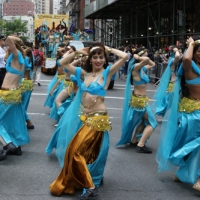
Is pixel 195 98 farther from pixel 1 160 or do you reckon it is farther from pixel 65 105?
pixel 65 105

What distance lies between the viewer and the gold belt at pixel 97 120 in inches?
209

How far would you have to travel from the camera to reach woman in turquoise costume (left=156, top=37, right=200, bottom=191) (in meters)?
5.55

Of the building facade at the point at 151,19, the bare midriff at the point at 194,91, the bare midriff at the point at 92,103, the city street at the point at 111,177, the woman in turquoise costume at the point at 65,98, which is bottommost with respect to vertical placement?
the city street at the point at 111,177

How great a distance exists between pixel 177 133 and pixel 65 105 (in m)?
3.87

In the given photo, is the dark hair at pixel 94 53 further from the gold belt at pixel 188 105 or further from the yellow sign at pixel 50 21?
the yellow sign at pixel 50 21

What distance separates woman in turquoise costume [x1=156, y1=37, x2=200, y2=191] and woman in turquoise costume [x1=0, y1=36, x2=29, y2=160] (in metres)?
2.57

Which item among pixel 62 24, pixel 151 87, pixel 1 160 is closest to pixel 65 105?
pixel 1 160

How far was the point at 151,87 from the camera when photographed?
20.4m

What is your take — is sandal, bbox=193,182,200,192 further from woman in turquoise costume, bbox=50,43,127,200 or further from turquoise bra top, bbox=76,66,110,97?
turquoise bra top, bbox=76,66,110,97

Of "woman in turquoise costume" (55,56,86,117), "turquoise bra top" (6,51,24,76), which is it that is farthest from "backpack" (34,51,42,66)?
"turquoise bra top" (6,51,24,76)

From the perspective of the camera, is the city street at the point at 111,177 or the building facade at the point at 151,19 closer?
the city street at the point at 111,177

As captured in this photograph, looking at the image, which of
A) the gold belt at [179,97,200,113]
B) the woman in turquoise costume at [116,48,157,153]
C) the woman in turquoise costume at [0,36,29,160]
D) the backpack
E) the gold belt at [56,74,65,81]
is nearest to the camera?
the gold belt at [179,97,200,113]

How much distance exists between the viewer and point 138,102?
7.95m

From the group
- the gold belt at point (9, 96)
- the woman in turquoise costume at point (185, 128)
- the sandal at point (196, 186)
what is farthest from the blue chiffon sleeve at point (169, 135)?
the gold belt at point (9, 96)
